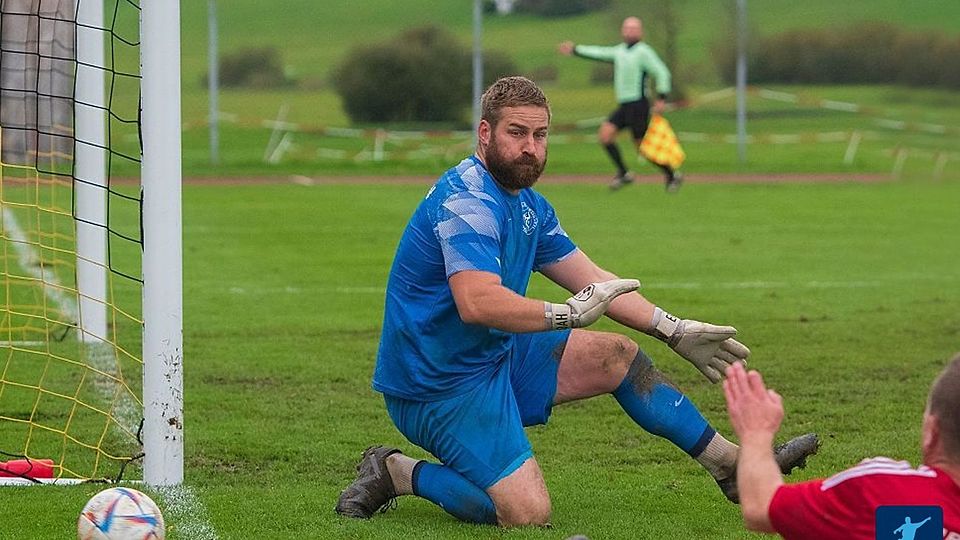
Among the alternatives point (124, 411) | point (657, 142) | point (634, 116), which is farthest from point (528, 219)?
point (657, 142)

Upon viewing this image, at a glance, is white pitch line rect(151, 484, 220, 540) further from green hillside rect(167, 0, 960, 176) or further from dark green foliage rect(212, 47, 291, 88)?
dark green foliage rect(212, 47, 291, 88)

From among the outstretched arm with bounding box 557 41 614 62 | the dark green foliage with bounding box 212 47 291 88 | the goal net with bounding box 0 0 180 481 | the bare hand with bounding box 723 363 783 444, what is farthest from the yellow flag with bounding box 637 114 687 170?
the bare hand with bounding box 723 363 783 444

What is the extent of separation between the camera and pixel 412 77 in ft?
110

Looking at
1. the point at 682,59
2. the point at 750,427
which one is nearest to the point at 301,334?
the point at 750,427

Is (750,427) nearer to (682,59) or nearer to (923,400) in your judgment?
(923,400)

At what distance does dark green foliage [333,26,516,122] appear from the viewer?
33094 millimetres

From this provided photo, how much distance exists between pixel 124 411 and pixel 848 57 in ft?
110

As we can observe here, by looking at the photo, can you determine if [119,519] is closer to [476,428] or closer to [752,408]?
[476,428]

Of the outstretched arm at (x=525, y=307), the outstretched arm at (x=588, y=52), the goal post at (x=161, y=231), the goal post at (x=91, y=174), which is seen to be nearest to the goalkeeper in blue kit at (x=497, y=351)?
the outstretched arm at (x=525, y=307)

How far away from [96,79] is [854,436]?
5.08m

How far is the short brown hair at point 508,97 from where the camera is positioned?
18.6 ft

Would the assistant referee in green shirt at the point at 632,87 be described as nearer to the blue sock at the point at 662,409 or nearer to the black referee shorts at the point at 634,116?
the black referee shorts at the point at 634,116

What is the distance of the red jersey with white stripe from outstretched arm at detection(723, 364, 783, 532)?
58mm

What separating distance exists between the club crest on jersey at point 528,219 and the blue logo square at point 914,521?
8.37 feet
